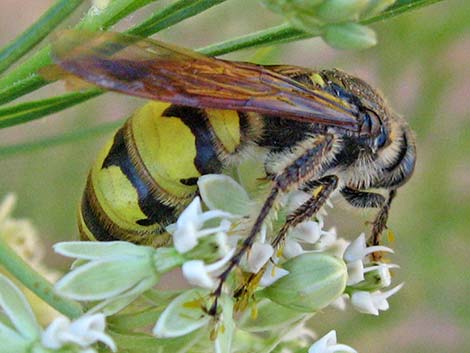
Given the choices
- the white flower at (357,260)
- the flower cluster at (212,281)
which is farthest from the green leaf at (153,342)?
the white flower at (357,260)

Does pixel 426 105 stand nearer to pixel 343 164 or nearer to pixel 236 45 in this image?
pixel 343 164

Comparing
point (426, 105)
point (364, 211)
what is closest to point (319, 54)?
point (426, 105)

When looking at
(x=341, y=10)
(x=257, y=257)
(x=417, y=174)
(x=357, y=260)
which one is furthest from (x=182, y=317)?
(x=417, y=174)

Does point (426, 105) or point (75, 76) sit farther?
point (426, 105)

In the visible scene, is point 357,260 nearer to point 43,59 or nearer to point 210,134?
point 210,134

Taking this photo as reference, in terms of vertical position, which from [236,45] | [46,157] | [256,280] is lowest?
[256,280]

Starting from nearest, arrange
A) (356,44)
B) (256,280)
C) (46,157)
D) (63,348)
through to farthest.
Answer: (356,44)
(63,348)
(256,280)
(46,157)

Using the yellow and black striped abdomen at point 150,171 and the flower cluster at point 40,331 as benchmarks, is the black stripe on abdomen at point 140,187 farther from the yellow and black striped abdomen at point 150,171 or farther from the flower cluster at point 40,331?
the flower cluster at point 40,331

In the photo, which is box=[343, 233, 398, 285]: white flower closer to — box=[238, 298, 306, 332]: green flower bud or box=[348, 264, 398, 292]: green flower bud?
box=[348, 264, 398, 292]: green flower bud
